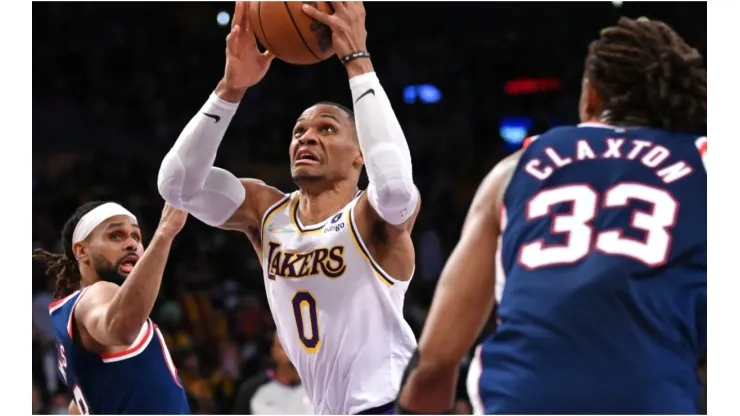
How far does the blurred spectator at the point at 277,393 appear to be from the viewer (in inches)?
296

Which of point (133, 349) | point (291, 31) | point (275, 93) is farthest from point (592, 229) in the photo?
point (275, 93)

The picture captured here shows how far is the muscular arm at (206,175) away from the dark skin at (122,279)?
0.24 meters

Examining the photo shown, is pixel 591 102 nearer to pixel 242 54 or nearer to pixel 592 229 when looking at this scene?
pixel 592 229

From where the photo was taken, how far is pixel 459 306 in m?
2.50

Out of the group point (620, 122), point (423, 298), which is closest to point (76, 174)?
point (423, 298)

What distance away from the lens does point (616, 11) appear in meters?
14.1

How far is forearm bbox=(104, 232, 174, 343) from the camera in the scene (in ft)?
13.6

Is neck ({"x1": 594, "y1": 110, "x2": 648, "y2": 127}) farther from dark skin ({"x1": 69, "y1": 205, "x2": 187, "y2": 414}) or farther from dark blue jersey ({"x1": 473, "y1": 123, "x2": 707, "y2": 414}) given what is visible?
dark skin ({"x1": 69, "y1": 205, "x2": 187, "y2": 414})

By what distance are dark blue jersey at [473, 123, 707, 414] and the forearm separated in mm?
2104

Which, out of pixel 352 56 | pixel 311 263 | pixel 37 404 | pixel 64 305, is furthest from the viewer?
pixel 37 404

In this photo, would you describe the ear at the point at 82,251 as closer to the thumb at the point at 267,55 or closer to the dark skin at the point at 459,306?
the thumb at the point at 267,55

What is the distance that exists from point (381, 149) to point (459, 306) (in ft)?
3.81

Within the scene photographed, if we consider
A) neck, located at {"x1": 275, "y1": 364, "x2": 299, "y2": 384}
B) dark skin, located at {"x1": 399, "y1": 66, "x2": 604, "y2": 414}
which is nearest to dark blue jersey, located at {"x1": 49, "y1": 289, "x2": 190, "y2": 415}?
dark skin, located at {"x1": 399, "y1": 66, "x2": 604, "y2": 414}

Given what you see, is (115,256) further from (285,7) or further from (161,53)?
(161,53)
